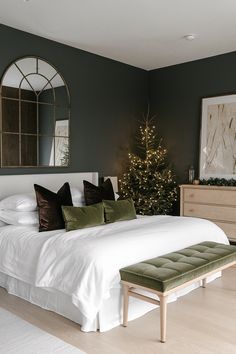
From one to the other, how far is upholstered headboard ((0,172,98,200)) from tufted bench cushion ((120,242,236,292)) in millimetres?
1829

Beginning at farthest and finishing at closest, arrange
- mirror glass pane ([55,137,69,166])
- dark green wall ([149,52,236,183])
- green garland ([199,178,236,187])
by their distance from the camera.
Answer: dark green wall ([149,52,236,183]), green garland ([199,178,236,187]), mirror glass pane ([55,137,69,166])

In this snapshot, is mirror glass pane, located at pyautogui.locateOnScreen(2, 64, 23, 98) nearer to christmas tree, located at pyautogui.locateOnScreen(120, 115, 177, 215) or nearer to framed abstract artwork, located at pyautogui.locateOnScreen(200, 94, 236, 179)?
christmas tree, located at pyautogui.locateOnScreen(120, 115, 177, 215)

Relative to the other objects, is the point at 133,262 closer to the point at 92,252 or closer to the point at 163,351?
the point at 92,252

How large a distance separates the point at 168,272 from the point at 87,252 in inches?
24.7

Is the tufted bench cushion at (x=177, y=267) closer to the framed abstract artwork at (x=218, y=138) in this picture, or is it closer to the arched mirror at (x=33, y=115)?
the framed abstract artwork at (x=218, y=138)

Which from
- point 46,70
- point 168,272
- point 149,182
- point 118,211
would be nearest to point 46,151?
point 46,70

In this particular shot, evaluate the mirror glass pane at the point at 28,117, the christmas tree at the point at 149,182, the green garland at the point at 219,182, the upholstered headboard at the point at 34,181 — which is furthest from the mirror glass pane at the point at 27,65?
the green garland at the point at 219,182

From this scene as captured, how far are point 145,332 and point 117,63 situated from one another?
162 inches

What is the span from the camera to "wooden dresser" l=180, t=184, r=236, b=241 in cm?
480

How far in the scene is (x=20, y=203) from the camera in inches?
144

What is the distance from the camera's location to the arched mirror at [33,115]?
13.7 ft

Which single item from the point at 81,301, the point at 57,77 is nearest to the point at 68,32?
the point at 57,77

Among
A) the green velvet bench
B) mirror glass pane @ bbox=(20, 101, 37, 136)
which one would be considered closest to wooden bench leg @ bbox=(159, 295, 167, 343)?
the green velvet bench

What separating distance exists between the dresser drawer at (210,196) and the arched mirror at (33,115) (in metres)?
1.85
